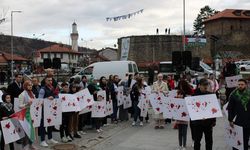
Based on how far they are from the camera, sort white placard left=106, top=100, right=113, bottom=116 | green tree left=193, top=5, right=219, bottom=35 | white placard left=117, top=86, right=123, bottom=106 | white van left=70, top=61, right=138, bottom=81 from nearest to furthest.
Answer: white placard left=106, top=100, right=113, bottom=116
white placard left=117, top=86, right=123, bottom=106
white van left=70, top=61, right=138, bottom=81
green tree left=193, top=5, right=219, bottom=35

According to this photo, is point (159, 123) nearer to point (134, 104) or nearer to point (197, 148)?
point (134, 104)

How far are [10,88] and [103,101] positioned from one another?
3.32 metres

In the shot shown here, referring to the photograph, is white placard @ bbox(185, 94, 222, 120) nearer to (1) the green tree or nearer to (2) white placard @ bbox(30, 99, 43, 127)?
(2) white placard @ bbox(30, 99, 43, 127)

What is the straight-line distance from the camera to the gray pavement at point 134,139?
37.2 feet

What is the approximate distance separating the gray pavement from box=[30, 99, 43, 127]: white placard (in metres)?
0.85

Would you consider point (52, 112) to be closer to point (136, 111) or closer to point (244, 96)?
point (136, 111)

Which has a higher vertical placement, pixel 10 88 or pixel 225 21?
pixel 225 21

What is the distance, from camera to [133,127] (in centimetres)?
1491

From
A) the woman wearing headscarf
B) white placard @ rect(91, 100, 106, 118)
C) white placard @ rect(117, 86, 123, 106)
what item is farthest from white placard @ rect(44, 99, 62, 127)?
white placard @ rect(117, 86, 123, 106)

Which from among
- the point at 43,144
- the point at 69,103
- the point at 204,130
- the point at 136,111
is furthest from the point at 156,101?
the point at 204,130

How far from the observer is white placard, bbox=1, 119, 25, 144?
30.8 ft

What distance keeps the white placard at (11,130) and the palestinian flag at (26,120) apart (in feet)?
0.30

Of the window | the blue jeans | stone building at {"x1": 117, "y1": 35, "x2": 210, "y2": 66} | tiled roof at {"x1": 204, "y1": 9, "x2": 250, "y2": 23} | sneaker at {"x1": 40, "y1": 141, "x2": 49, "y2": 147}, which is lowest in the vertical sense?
sneaker at {"x1": 40, "y1": 141, "x2": 49, "y2": 147}

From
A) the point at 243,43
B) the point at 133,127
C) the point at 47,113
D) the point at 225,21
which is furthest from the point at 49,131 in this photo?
the point at 225,21
